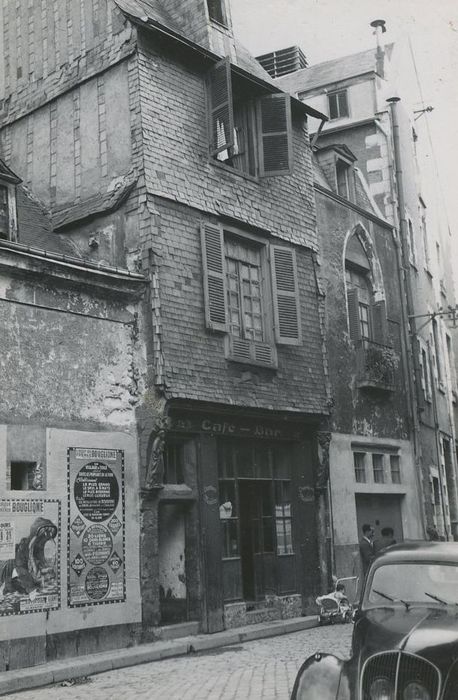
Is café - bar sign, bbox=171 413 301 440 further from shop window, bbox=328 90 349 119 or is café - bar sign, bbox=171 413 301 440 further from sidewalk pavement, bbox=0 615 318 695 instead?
shop window, bbox=328 90 349 119

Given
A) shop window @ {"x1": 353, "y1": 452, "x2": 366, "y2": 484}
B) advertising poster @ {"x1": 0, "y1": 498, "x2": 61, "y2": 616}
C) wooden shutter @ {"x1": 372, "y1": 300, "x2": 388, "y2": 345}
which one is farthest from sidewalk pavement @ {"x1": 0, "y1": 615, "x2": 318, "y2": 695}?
wooden shutter @ {"x1": 372, "y1": 300, "x2": 388, "y2": 345}

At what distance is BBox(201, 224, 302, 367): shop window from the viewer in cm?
1500

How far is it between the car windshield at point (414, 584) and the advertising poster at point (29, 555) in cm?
564

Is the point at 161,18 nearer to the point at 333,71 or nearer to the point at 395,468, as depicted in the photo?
the point at 333,71

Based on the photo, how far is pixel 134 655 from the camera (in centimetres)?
1146

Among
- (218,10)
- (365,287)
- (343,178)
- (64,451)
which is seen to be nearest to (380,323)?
(365,287)

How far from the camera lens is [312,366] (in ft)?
56.0

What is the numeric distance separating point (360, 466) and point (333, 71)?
1265cm

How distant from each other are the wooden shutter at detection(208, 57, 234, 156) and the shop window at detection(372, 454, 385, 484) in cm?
796

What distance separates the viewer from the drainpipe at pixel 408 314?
20797 millimetres

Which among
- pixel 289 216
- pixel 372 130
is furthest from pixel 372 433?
pixel 372 130

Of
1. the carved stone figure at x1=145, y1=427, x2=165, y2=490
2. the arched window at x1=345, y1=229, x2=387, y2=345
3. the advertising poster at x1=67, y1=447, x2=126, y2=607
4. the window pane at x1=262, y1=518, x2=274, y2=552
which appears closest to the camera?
the advertising poster at x1=67, y1=447, x2=126, y2=607

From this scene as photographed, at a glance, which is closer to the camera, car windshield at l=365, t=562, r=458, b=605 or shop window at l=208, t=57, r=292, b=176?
car windshield at l=365, t=562, r=458, b=605

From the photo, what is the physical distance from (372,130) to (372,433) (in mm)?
9073
